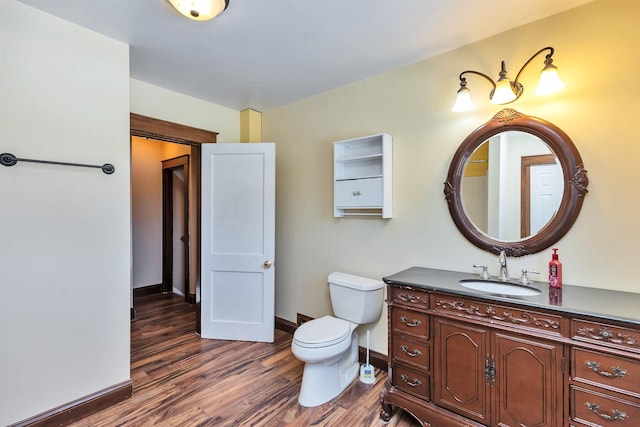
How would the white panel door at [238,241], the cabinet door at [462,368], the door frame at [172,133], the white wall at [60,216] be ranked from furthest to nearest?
1. the white panel door at [238,241]
2. the door frame at [172,133]
3. the white wall at [60,216]
4. the cabinet door at [462,368]

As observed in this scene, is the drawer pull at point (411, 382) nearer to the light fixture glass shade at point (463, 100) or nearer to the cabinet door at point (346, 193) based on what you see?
the cabinet door at point (346, 193)

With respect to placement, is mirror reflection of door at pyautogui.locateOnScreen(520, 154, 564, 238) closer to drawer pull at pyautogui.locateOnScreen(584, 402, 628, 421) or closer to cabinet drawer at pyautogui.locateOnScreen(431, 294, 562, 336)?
cabinet drawer at pyautogui.locateOnScreen(431, 294, 562, 336)

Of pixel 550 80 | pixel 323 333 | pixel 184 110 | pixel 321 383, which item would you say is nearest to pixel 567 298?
pixel 550 80

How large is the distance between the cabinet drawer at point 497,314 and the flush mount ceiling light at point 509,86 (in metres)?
1.19

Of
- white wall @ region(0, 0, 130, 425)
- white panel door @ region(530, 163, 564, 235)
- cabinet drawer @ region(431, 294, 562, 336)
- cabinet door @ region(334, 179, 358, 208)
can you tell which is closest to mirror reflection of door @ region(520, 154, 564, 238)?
white panel door @ region(530, 163, 564, 235)

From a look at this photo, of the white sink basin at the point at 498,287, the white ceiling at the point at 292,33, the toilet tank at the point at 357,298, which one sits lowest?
the toilet tank at the point at 357,298

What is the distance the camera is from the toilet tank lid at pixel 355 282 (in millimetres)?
2273

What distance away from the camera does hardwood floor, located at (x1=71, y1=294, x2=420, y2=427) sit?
1843 mm

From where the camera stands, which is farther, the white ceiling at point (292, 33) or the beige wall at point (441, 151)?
the white ceiling at point (292, 33)

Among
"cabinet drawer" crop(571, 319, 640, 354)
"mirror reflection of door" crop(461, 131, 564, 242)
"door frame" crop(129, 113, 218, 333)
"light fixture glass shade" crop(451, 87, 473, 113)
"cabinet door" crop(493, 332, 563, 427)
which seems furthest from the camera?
"door frame" crop(129, 113, 218, 333)

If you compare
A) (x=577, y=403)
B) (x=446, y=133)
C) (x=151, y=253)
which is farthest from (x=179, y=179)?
(x=577, y=403)

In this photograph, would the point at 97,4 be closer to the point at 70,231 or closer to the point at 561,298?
the point at 70,231

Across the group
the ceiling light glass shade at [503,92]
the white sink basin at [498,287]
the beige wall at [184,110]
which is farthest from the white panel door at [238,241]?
the ceiling light glass shade at [503,92]

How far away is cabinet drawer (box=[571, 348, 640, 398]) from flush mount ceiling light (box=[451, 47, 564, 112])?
1.32 metres
